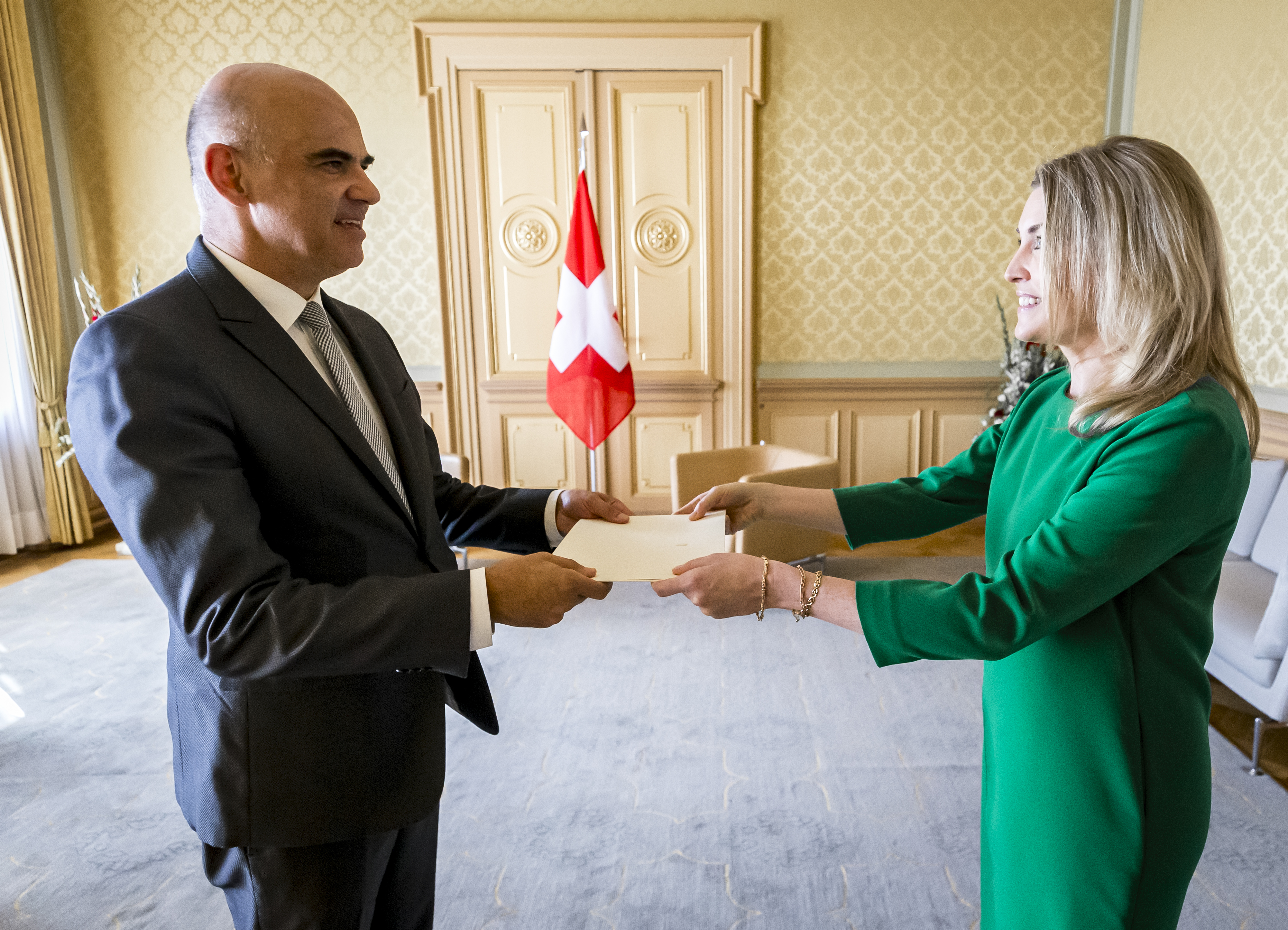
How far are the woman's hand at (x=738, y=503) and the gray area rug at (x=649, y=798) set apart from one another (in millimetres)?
1014

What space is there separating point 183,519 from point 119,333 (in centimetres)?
24

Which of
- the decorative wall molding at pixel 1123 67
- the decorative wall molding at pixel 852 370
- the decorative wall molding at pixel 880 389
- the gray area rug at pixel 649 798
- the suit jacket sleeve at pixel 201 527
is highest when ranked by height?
the decorative wall molding at pixel 1123 67

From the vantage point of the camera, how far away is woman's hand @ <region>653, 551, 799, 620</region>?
1.31 m

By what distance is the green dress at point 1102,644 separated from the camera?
108 centimetres

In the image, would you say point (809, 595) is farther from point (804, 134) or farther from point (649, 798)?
point (804, 134)

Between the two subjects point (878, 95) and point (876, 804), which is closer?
point (876, 804)

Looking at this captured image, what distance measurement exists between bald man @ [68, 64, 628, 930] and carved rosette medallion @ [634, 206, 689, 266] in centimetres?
413

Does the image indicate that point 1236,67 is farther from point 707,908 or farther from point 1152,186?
point 707,908

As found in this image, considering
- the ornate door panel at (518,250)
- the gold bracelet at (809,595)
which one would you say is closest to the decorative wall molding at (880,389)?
the ornate door panel at (518,250)

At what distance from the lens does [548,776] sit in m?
2.68

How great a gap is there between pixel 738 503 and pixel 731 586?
520mm

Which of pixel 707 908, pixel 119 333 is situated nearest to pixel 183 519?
pixel 119 333

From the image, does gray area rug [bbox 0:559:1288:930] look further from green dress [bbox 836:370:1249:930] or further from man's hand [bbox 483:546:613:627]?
man's hand [bbox 483:546:613:627]

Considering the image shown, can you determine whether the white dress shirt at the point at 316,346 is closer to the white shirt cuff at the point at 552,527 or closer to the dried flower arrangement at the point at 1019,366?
the white shirt cuff at the point at 552,527
